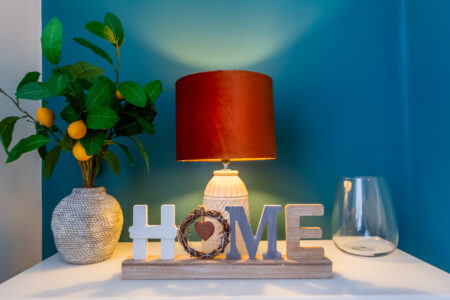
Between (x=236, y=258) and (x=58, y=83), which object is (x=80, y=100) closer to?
(x=58, y=83)

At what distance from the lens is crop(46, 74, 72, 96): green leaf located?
2.20ft

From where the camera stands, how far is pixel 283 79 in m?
1.12

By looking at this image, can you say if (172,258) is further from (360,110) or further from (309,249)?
(360,110)

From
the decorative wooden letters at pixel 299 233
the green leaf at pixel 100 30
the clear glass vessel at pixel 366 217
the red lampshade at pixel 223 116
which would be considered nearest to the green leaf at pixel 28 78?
the green leaf at pixel 100 30

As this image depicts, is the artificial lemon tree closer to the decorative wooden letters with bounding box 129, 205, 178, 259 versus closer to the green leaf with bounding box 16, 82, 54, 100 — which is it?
the green leaf with bounding box 16, 82, 54, 100

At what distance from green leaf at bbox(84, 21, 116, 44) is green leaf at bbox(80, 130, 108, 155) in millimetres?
266

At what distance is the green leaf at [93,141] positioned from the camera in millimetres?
714

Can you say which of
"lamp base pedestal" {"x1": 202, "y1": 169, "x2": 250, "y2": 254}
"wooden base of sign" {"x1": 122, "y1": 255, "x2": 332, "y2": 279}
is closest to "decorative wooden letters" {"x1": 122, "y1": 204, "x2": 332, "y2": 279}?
"wooden base of sign" {"x1": 122, "y1": 255, "x2": 332, "y2": 279}

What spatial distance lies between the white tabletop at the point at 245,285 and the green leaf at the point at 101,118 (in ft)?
1.28

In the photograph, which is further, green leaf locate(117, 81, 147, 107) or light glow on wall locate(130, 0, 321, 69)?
light glow on wall locate(130, 0, 321, 69)

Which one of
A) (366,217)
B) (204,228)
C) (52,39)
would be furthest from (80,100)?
(366,217)

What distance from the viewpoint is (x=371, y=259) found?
822 millimetres

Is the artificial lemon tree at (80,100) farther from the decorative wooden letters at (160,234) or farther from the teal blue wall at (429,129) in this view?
the teal blue wall at (429,129)

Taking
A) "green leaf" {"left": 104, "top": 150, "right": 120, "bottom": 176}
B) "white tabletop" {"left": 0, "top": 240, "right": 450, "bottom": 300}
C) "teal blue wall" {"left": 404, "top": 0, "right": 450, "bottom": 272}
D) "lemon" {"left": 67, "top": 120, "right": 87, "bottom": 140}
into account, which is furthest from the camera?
"green leaf" {"left": 104, "top": 150, "right": 120, "bottom": 176}
